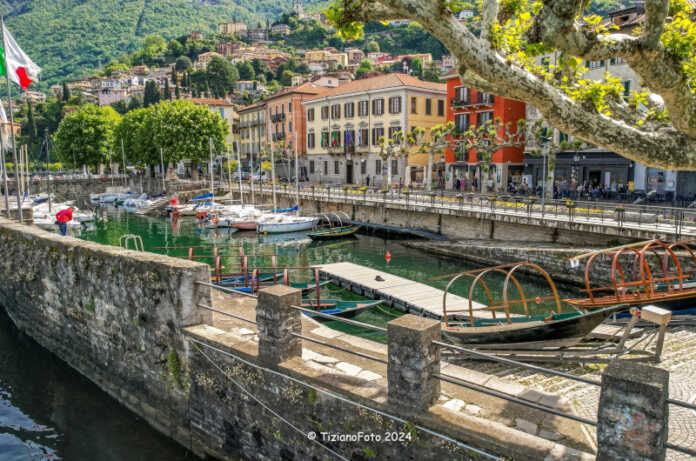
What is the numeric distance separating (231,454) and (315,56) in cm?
18826

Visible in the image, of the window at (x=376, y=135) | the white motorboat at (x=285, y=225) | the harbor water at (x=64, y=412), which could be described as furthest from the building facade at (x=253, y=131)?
the harbor water at (x=64, y=412)

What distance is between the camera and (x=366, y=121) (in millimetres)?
61375

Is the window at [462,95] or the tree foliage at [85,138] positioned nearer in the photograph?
the window at [462,95]

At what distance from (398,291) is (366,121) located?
4427 centimetres

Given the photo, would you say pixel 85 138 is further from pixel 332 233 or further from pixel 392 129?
pixel 332 233

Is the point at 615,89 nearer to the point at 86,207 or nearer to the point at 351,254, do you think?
the point at 351,254

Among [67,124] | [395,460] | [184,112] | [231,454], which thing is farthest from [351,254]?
[67,124]

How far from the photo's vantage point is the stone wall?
9.81 metres

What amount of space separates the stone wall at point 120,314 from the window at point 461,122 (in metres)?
41.9

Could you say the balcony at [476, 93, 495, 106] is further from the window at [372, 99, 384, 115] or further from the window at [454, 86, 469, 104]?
the window at [372, 99, 384, 115]

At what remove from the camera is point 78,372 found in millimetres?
13094

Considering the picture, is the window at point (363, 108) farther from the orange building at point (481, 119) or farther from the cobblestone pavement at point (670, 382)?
the cobblestone pavement at point (670, 382)

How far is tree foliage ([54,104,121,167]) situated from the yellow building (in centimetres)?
3033

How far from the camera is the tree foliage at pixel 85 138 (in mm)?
74250
